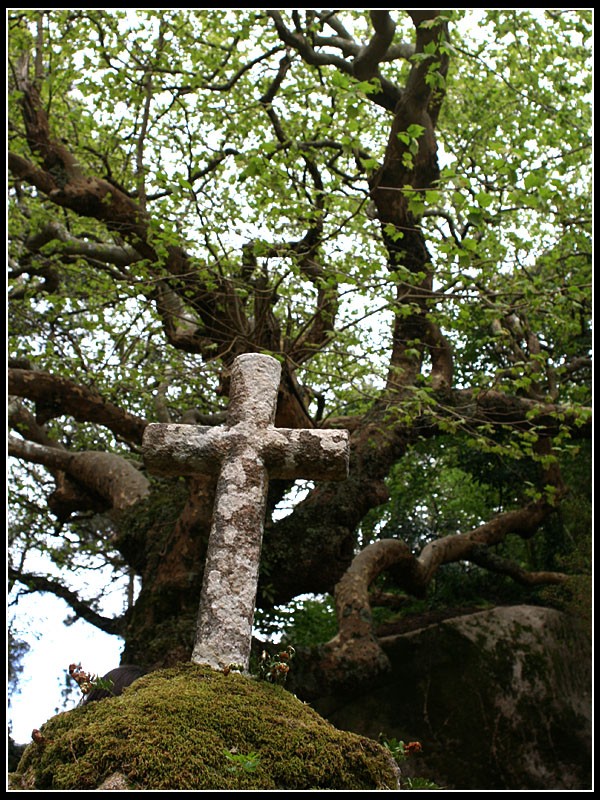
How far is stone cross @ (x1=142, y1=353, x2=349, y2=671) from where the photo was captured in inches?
144

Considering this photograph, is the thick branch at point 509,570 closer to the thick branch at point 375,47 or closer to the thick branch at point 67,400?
the thick branch at point 67,400

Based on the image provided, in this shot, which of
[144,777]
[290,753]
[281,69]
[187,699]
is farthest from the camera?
[281,69]

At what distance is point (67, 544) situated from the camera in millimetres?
14312

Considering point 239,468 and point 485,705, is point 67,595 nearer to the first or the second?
point 485,705

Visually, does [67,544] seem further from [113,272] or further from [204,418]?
[113,272]


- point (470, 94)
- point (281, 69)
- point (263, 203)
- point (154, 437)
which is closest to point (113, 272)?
point (263, 203)

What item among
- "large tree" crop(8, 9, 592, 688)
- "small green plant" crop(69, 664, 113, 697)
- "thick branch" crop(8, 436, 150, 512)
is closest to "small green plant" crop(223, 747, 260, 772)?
"small green plant" crop(69, 664, 113, 697)

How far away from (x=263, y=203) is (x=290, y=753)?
647 centimetres

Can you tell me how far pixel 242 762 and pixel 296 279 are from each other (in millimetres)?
7351

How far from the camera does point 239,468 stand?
4051 mm

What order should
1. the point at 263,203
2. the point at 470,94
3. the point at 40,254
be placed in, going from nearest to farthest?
the point at 263,203 < the point at 40,254 < the point at 470,94

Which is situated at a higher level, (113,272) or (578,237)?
(578,237)

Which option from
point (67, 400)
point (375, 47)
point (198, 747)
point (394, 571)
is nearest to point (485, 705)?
point (394, 571)

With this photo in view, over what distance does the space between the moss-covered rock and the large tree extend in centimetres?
435
